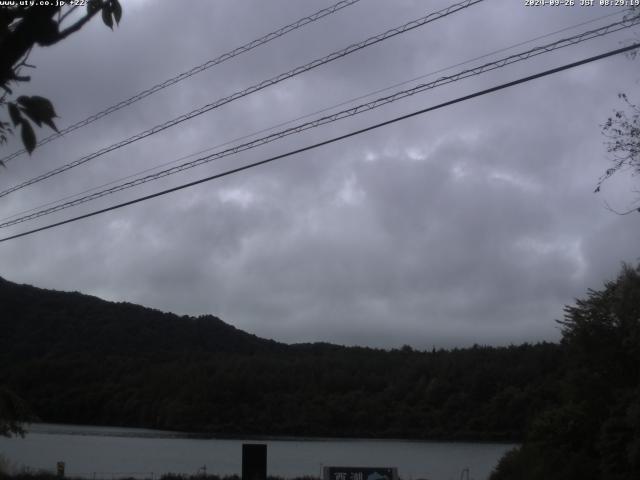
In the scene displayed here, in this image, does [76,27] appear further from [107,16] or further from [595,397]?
[595,397]

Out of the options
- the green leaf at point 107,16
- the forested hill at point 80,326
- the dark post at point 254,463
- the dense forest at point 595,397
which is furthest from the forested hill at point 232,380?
the green leaf at point 107,16

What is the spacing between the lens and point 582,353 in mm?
24703

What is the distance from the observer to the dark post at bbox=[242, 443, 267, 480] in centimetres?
2386

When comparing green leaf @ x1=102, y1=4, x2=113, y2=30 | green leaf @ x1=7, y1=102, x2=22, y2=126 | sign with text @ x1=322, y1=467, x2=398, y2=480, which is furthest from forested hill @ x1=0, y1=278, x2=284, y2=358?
green leaf @ x1=7, y1=102, x2=22, y2=126

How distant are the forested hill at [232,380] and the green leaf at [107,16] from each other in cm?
4033

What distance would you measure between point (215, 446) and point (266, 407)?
408 inches

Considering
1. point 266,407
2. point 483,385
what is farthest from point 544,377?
point 266,407

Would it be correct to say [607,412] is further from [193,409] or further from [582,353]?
[193,409]

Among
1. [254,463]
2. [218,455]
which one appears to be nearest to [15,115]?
[254,463]

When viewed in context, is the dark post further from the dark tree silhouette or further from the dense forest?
the dark tree silhouette

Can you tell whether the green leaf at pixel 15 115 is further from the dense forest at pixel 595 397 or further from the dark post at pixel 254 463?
the dark post at pixel 254 463

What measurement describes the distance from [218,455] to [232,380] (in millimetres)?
17807

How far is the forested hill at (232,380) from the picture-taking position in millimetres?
50062

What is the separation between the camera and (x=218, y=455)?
48594 millimetres
